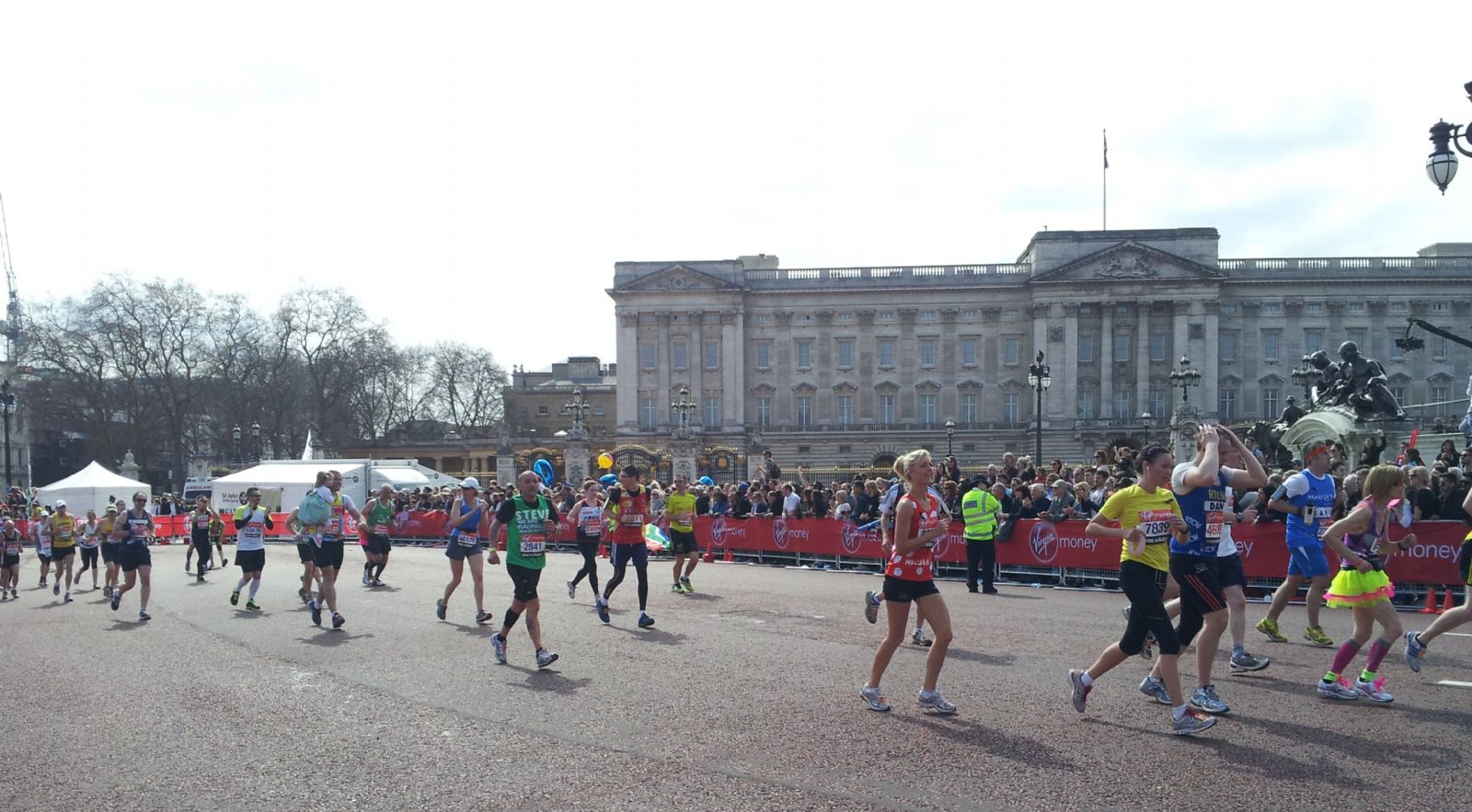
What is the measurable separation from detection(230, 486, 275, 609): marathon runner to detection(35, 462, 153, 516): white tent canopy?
29183 millimetres

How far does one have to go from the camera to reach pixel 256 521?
53.5ft

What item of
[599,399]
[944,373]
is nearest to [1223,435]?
[944,373]

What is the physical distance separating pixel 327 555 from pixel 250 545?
2843mm

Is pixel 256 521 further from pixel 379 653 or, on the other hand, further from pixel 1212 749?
pixel 1212 749

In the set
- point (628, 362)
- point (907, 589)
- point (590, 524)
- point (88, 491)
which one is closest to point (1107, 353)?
point (628, 362)

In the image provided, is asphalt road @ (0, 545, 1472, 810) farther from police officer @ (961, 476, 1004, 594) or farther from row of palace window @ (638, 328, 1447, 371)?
row of palace window @ (638, 328, 1447, 371)

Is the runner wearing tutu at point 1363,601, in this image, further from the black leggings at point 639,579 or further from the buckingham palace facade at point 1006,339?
the buckingham palace facade at point 1006,339

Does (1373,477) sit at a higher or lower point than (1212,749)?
higher

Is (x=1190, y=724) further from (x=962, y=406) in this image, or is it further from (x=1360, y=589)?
(x=962, y=406)

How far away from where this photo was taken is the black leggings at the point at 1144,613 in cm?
706

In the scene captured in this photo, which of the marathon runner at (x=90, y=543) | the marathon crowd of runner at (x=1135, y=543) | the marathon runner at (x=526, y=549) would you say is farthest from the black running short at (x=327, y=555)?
the marathon runner at (x=90, y=543)

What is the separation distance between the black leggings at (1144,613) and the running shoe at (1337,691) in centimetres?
159

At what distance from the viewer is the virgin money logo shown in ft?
57.8

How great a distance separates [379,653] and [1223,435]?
26.2ft
